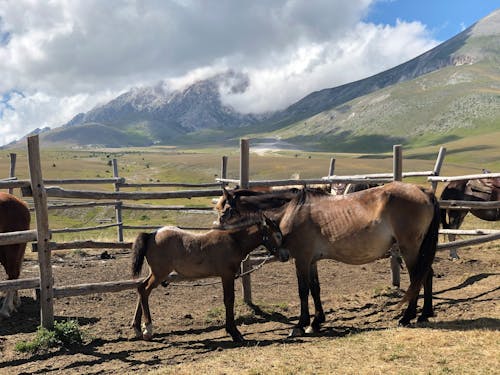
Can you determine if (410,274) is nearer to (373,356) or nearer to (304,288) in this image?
(304,288)

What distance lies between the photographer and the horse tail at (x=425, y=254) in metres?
5.97

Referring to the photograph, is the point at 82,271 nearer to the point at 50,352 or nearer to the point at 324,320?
the point at 50,352

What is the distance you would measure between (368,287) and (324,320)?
262 cm

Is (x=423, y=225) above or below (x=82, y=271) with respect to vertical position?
above

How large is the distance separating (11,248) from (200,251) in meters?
3.23

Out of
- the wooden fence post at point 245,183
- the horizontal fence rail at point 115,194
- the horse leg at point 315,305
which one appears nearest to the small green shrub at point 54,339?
the horizontal fence rail at point 115,194

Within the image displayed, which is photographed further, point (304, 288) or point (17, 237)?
point (304, 288)

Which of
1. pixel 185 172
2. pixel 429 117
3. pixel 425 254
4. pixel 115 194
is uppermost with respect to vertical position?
pixel 429 117

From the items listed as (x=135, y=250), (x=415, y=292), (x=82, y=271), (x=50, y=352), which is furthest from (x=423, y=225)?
(x=82, y=271)

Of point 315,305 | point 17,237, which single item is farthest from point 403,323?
point 17,237

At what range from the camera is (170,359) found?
5293mm

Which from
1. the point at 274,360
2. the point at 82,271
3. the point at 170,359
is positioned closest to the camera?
the point at 274,360

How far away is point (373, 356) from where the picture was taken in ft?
15.9

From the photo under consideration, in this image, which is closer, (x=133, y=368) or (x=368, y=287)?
(x=133, y=368)
